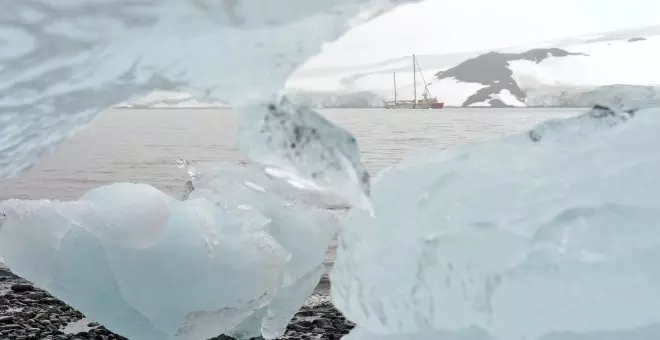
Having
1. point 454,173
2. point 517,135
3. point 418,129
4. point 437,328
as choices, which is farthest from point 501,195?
point 418,129

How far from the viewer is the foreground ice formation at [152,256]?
399 centimetres

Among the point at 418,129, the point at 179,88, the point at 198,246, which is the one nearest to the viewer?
the point at 179,88

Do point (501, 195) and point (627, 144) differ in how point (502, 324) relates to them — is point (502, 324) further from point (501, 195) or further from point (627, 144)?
point (627, 144)

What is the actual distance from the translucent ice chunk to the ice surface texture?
13cm

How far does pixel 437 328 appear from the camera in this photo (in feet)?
10.1

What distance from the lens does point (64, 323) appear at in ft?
19.9

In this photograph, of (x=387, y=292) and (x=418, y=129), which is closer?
(x=387, y=292)

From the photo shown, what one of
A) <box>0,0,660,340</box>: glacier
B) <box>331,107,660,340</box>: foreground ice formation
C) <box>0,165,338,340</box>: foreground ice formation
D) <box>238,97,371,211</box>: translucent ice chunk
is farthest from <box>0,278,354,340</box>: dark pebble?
<box>238,97,371,211</box>: translucent ice chunk

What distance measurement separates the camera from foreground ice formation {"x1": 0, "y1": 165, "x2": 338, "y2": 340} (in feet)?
13.1

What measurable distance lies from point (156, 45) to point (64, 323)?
3.98m

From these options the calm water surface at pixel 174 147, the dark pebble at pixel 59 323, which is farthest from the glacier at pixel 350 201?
the calm water surface at pixel 174 147

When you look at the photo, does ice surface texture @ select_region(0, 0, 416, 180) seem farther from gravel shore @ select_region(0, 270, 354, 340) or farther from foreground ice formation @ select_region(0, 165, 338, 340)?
gravel shore @ select_region(0, 270, 354, 340)

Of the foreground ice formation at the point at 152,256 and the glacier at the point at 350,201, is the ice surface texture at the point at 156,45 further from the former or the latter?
the foreground ice formation at the point at 152,256

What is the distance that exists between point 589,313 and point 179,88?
234 cm
